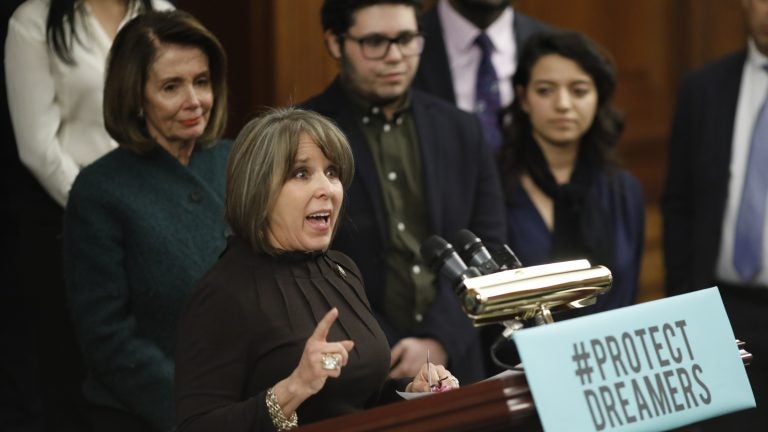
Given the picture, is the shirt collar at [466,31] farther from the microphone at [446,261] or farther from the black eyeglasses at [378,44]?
the microphone at [446,261]

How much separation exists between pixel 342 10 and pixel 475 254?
4.16ft

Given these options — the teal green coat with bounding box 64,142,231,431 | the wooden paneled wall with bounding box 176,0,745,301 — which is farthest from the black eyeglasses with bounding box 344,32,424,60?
the wooden paneled wall with bounding box 176,0,745,301

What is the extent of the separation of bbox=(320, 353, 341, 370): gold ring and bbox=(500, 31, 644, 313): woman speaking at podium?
1.70m

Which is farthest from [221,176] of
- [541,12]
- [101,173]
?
[541,12]

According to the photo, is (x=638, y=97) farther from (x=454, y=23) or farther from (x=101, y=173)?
(x=101, y=173)

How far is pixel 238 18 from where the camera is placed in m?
3.72

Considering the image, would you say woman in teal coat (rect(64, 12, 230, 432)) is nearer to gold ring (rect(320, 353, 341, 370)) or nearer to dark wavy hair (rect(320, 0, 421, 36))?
dark wavy hair (rect(320, 0, 421, 36))

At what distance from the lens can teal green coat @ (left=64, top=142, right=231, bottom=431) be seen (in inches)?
102

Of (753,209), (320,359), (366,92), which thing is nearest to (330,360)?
(320,359)

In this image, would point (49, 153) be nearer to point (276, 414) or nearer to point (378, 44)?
point (378, 44)

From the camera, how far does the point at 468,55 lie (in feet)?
12.3

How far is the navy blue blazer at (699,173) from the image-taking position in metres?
3.83

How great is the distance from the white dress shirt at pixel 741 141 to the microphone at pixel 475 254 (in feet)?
6.10

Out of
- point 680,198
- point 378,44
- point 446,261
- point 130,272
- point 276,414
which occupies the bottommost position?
point 276,414
